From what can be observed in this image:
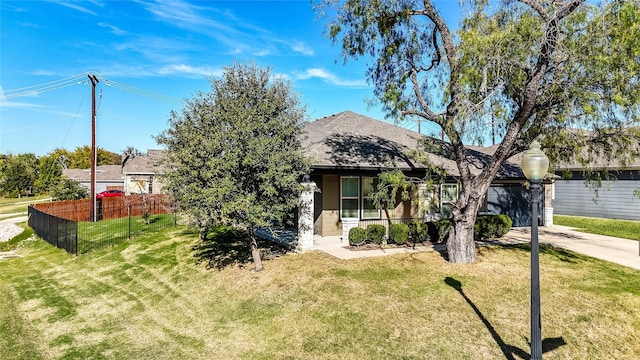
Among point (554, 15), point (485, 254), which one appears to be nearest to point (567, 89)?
point (554, 15)

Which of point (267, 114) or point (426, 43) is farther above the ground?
point (426, 43)

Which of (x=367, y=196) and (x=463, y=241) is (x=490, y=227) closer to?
(x=463, y=241)

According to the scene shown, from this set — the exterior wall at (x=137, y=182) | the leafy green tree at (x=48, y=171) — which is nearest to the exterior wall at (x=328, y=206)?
the exterior wall at (x=137, y=182)

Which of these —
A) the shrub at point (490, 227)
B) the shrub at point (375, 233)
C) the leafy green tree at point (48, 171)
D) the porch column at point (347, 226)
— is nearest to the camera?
the shrub at point (375, 233)

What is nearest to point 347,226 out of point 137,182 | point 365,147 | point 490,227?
point 365,147

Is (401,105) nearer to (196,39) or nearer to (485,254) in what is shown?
(485,254)

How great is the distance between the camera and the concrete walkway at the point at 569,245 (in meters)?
10.6

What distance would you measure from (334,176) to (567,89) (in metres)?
7.70

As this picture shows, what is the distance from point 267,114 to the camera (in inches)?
370

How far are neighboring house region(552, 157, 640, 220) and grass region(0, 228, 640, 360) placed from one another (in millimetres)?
10940

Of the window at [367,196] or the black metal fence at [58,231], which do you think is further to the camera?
the black metal fence at [58,231]

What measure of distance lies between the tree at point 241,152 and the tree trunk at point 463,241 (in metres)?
4.61

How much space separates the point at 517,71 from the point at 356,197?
7.09 m

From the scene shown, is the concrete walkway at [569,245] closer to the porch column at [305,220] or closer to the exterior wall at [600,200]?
the porch column at [305,220]
